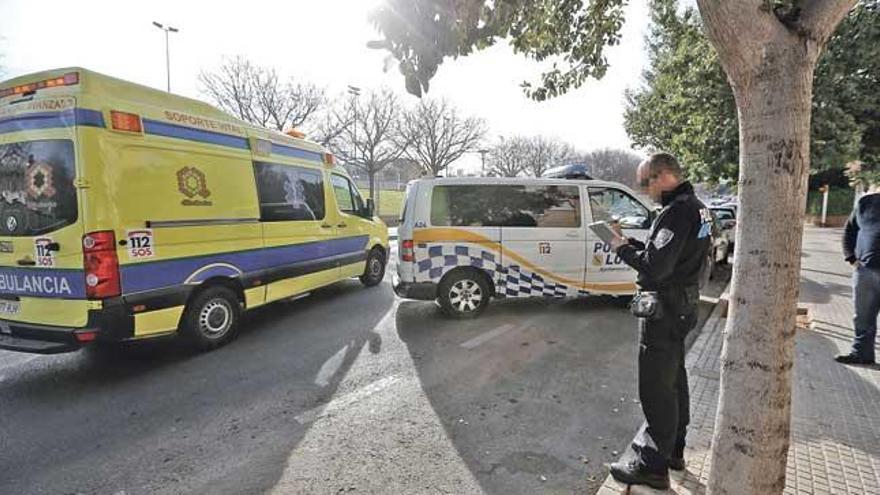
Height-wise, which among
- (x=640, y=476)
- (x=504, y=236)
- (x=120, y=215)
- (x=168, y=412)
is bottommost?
(x=168, y=412)

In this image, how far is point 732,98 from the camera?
30.0 feet

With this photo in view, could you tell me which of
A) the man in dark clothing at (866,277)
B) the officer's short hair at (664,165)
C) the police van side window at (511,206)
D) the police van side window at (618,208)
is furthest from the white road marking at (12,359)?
the man in dark clothing at (866,277)

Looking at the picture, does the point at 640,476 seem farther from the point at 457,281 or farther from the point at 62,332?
the point at 62,332

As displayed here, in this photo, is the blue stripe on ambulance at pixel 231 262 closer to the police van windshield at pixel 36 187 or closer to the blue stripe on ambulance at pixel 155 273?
the blue stripe on ambulance at pixel 155 273

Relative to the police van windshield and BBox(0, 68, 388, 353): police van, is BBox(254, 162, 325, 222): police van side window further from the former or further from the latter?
the police van windshield

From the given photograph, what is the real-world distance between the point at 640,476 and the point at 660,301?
980 millimetres

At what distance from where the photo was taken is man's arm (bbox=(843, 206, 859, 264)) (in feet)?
14.6

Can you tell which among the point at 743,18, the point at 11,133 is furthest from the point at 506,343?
the point at 11,133

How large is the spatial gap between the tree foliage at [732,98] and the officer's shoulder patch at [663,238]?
6010mm

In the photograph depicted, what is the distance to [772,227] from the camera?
1.69 m

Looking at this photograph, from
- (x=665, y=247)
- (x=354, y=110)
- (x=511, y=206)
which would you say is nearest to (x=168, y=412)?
(x=665, y=247)

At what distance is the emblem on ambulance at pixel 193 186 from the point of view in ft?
15.2

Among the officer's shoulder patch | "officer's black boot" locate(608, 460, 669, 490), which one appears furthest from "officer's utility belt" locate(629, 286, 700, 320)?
"officer's black boot" locate(608, 460, 669, 490)

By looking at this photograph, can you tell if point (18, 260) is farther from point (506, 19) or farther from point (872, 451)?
point (872, 451)
